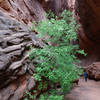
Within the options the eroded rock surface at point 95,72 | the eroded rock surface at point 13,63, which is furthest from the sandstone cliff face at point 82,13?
the eroded rock surface at point 13,63

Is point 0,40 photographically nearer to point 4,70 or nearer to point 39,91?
point 4,70

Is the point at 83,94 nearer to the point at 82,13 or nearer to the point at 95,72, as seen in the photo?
the point at 95,72

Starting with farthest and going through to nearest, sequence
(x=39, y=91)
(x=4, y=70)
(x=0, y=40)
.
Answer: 1. (x=39, y=91)
2. (x=0, y=40)
3. (x=4, y=70)

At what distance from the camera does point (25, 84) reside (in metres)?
4.39

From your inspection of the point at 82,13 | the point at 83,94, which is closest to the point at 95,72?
the point at 83,94

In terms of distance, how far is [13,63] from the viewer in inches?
165

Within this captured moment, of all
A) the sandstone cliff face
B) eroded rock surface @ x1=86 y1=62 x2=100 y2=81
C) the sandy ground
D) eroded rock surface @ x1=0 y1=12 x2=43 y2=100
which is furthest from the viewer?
eroded rock surface @ x1=86 y1=62 x2=100 y2=81

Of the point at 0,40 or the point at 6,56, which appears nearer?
the point at 6,56

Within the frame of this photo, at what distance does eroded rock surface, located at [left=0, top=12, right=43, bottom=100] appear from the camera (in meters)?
3.69

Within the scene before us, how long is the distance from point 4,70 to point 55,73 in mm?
2193

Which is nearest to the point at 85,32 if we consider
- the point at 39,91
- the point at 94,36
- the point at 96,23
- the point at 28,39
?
the point at 94,36

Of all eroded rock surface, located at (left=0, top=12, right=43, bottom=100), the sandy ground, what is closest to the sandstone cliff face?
eroded rock surface, located at (left=0, top=12, right=43, bottom=100)

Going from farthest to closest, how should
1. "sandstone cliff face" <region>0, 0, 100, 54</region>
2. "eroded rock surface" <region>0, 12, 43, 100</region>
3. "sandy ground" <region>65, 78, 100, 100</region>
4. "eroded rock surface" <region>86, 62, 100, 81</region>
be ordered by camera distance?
1. "eroded rock surface" <region>86, 62, 100, 81</region>
2. "sandstone cliff face" <region>0, 0, 100, 54</region>
3. "sandy ground" <region>65, 78, 100, 100</region>
4. "eroded rock surface" <region>0, 12, 43, 100</region>

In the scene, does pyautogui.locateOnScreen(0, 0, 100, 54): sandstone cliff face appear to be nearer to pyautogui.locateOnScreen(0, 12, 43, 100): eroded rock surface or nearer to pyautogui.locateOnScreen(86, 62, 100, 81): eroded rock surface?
pyautogui.locateOnScreen(86, 62, 100, 81): eroded rock surface
